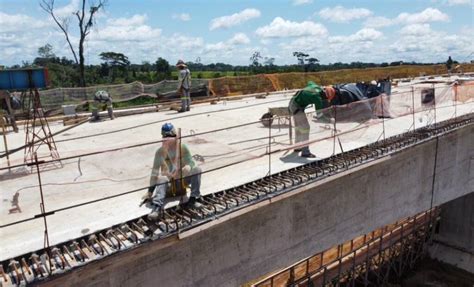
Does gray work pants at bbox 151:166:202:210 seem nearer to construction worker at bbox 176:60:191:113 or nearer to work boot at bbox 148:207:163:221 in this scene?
work boot at bbox 148:207:163:221

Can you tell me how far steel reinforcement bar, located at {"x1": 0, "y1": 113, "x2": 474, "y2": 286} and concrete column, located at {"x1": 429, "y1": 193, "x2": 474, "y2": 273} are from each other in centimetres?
993

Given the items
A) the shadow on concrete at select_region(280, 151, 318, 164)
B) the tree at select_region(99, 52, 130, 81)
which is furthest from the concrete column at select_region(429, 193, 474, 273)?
the tree at select_region(99, 52, 130, 81)

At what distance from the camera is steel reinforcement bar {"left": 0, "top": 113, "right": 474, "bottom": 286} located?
17.7ft

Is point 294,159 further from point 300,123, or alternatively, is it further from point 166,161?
point 166,161

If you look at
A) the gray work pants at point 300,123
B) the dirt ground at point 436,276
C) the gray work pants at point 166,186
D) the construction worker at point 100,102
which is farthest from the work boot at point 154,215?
the dirt ground at point 436,276

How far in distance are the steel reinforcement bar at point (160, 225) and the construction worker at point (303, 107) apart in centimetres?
73

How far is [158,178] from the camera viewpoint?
7.05 meters

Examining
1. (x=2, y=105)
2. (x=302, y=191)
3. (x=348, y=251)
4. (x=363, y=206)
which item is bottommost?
(x=348, y=251)

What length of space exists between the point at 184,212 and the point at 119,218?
3.44 feet

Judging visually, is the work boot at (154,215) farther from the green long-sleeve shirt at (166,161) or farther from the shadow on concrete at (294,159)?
the shadow on concrete at (294,159)

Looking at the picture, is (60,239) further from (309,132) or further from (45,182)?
(309,132)

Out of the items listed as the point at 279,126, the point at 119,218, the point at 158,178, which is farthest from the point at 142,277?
the point at 279,126

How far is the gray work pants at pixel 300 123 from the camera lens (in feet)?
32.2

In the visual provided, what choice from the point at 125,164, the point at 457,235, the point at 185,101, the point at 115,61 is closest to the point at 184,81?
the point at 185,101
